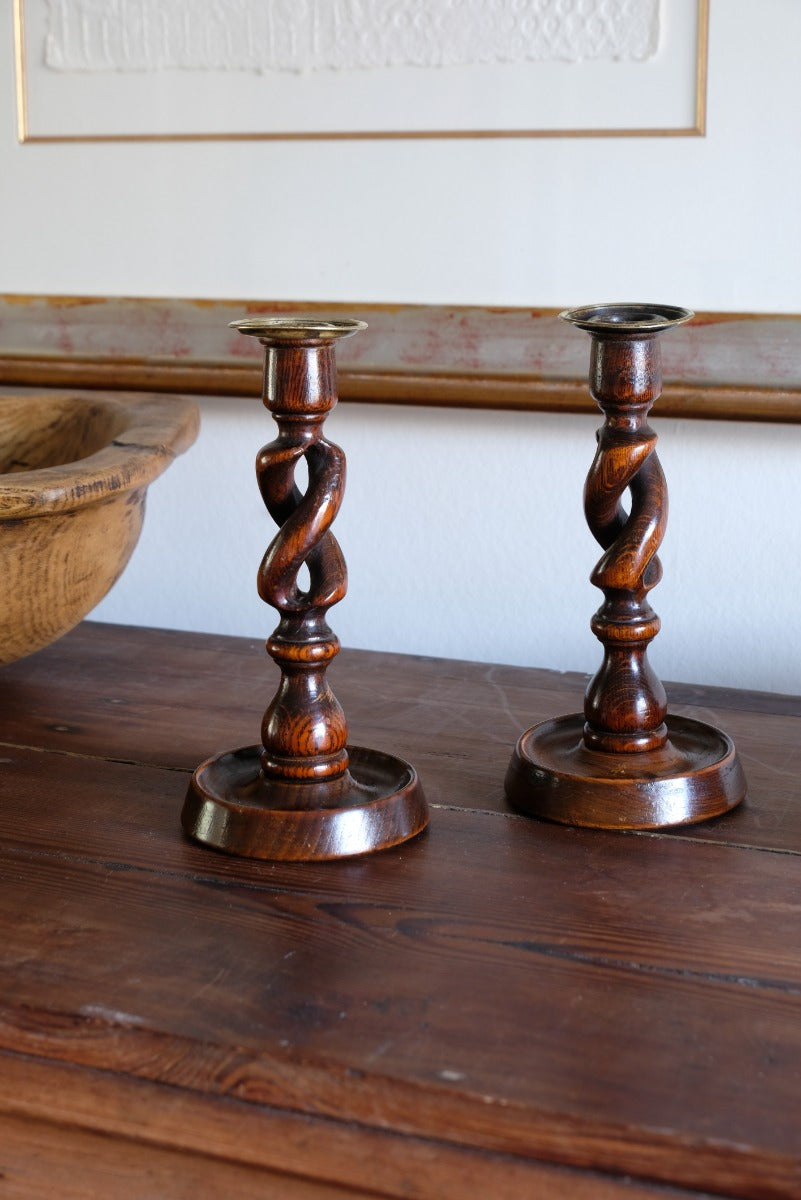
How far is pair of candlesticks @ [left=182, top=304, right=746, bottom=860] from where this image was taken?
0.61 m

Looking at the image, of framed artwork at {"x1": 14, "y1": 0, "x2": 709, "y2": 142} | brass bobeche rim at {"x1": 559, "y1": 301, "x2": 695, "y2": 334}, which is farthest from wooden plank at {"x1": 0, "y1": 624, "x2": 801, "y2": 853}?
framed artwork at {"x1": 14, "y1": 0, "x2": 709, "y2": 142}

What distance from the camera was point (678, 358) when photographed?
88 cm

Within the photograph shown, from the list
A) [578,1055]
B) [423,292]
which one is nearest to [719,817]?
Answer: [578,1055]

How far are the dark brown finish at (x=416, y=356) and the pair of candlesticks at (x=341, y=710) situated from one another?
0.82 ft

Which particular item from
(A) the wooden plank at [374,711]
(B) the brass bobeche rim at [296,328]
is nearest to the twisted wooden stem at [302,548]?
(B) the brass bobeche rim at [296,328]

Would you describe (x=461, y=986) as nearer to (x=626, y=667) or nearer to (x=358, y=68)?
(x=626, y=667)

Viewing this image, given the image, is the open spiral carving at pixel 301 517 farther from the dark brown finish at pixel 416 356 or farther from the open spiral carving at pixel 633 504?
the dark brown finish at pixel 416 356

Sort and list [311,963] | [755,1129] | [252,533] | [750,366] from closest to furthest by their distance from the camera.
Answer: [755,1129] → [311,963] → [750,366] → [252,533]

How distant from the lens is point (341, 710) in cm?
64

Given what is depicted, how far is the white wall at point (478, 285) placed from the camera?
0.86 m

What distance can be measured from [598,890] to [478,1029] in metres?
0.13

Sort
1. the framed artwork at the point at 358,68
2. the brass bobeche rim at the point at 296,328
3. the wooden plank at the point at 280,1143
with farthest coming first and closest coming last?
the framed artwork at the point at 358,68
the brass bobeche rim at the point at 296,328
the wooden plank at the point at 280,1143

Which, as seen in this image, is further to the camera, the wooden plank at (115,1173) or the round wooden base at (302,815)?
the round wooden base at (302,815)

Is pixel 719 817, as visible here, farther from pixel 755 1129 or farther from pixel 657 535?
pixel 755 1129
